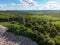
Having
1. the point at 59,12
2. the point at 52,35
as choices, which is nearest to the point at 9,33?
the point at 52,35

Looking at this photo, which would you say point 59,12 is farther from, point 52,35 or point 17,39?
point 17,39

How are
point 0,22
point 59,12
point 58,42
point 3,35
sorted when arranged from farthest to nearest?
point 59,12, point 0,22, point 3,35, point 58,42

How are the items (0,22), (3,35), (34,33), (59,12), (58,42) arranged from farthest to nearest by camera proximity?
1. (59,12)
2. (0,22)
3. (3,35)
4. (34,33)
5. (58,42)

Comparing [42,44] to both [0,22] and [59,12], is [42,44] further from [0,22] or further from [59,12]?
[59,12]

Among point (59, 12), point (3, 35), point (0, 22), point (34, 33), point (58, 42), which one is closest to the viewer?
point (58, 42)

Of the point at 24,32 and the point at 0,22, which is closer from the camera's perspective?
the point at 24,32

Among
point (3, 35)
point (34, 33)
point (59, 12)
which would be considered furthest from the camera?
point (59, 12)

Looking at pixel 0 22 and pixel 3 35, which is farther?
pixel 0 22

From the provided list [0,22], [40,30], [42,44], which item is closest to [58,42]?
[42,44]
